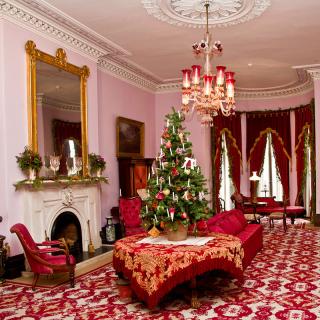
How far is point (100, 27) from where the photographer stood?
22.1 feet

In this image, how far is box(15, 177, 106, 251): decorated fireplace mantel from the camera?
5.80m

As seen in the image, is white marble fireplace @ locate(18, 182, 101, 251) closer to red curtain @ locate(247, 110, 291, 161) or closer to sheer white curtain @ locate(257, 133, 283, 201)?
red curtain @ locate(247, 110, 291, 161)

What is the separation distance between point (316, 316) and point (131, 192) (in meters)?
5.31

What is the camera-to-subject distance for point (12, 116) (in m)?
5.65

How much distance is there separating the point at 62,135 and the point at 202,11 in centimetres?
298

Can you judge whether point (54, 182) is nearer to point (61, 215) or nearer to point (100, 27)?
point (61, 215)

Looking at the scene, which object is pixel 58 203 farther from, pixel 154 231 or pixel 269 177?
pixel 269 177

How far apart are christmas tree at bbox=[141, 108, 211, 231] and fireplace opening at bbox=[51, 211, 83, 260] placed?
2.37 meters

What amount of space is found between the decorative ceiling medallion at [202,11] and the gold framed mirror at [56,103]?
69.5 inches

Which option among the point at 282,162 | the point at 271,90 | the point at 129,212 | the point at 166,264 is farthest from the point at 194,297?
the point at 271,90

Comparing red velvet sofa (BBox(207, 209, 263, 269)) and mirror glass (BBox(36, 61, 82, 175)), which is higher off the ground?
mirror glass (BBox(36, 61, 82, 175))

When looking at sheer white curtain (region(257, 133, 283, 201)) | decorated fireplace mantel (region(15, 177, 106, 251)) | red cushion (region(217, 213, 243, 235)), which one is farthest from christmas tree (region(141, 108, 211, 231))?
sheer white curtain (region(257, 133, 283, 201))

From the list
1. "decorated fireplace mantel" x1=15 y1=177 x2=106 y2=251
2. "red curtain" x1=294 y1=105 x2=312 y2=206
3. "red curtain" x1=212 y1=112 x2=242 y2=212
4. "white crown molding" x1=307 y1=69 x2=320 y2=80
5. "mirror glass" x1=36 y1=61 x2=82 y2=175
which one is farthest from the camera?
"red curtain" x1=212 y1=112 x2=242 y2=212

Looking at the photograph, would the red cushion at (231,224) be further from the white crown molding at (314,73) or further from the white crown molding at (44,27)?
the white crown molding at (314,73)
